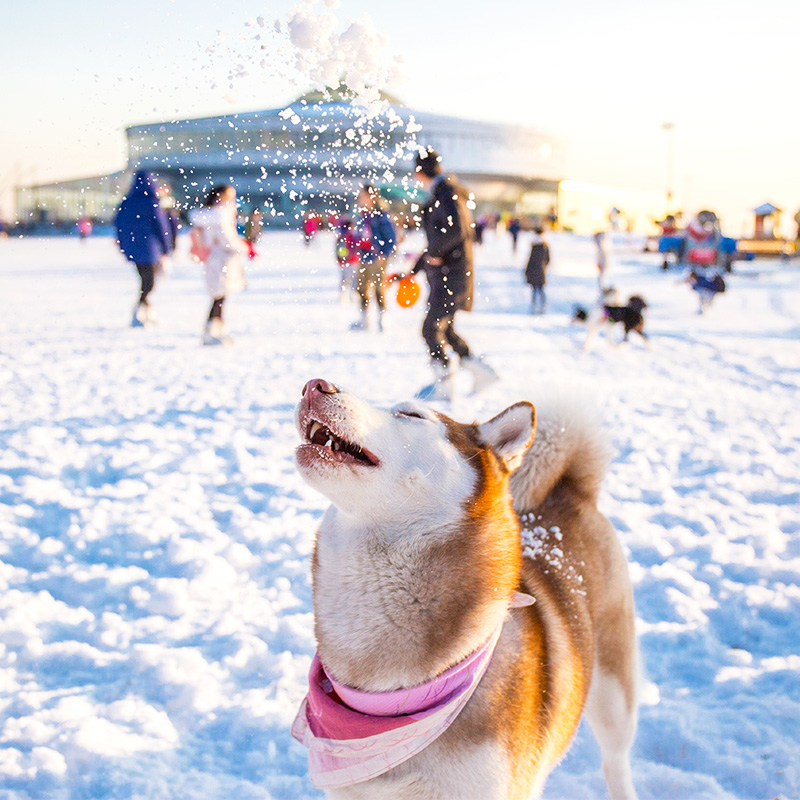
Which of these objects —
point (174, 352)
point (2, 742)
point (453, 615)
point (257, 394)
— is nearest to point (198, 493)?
point (2, 742)

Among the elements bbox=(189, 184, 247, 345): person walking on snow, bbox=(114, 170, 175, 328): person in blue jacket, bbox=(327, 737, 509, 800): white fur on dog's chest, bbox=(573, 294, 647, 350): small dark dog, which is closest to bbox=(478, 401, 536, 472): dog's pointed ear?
bbox=(327, 737, 509, 800): white fur on dog's chest

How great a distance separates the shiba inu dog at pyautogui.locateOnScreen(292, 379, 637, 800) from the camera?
5.49 ft

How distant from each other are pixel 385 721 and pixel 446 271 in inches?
175

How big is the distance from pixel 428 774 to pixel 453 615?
1.22 feet

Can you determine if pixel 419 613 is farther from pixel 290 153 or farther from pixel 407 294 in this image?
pixel 407 294

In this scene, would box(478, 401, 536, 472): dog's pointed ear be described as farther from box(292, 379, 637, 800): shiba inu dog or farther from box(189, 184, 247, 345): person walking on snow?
box(189, 184, 247, 345): person walking on snow

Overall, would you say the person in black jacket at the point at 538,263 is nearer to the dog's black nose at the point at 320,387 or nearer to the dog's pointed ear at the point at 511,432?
the dog's pointed ear at the point at 511,432

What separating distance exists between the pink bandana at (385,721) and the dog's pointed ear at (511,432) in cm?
46

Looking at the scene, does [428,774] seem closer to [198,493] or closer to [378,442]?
[378,442]

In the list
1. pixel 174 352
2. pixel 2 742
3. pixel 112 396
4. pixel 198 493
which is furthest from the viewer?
pixel 174 352

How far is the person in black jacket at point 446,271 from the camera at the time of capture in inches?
209

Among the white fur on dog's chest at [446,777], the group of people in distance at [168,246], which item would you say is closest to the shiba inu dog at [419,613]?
the white fur on dog's chest at [446,777]

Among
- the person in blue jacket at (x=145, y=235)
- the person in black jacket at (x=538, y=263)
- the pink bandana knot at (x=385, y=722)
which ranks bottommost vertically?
the pink bandana knot at (x=385, y=722)

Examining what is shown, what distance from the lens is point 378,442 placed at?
5.44 ft
